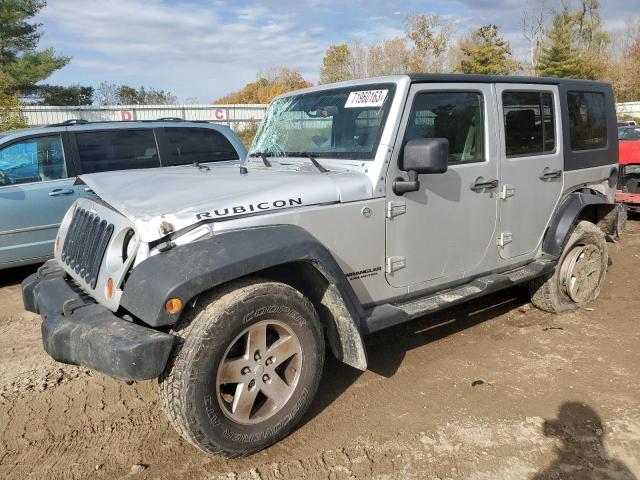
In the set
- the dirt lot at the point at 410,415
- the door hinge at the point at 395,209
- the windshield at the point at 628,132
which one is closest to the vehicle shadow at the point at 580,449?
the dirt lot at the point at 410,415

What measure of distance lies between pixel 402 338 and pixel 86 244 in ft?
8.36

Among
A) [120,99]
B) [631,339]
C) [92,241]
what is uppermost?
[120,99]

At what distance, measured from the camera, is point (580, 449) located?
9.48 ft

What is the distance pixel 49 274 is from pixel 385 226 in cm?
226

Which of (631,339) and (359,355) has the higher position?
(359,355)

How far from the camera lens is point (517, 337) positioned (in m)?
4.46

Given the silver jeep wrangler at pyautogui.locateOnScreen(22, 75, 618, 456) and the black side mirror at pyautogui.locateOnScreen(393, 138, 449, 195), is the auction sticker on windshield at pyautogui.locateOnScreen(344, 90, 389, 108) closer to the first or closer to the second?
the silver jeep wrangler at pyautogui.locateOnScreen(22, 75, 618, 456)

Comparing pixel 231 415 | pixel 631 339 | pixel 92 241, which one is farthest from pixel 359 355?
pixel 631 339

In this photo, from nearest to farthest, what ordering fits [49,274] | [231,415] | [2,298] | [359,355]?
[231,415], [359,355], [49,274], [2,298]

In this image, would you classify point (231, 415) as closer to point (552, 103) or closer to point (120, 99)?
point (552, 103)

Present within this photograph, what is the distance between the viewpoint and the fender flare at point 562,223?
176 inches

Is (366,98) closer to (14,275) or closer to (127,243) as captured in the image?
(127,243)

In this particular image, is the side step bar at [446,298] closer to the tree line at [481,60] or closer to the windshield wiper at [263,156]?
the windshield wiper at [263,156]

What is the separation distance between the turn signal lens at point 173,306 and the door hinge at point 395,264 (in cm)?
145
